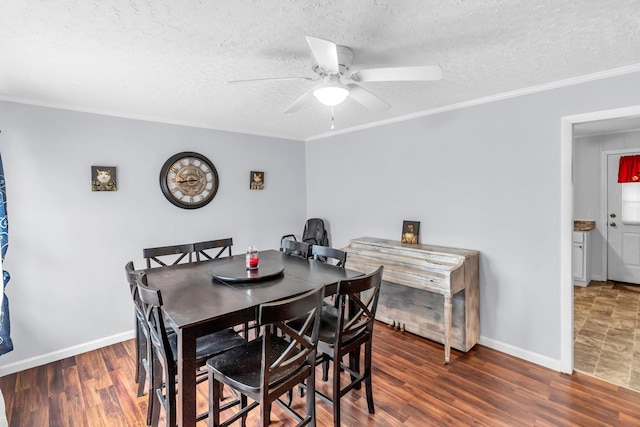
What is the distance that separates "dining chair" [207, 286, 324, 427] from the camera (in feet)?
4.79

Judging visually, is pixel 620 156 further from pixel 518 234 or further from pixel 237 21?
pixel 237 21

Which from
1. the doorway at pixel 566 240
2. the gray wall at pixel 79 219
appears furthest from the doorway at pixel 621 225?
the gray wall at pixel 79 219

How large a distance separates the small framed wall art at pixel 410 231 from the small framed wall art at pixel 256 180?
1951 millimetres

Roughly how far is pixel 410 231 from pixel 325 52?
2440mm

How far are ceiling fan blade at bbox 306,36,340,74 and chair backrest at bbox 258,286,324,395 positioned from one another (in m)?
1.14

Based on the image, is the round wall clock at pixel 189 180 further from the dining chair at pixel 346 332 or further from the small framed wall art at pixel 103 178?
the dining chair at pixel 346 332

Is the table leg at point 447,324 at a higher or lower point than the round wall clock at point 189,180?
lower

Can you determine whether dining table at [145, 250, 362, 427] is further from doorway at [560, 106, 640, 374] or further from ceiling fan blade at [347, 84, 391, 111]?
doorway at [560, 106, 640, 374]

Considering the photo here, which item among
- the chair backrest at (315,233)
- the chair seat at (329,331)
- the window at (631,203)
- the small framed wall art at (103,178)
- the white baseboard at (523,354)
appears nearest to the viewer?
the chair seat at (329,331)

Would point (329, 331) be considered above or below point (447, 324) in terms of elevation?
above

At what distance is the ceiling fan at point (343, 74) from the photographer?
4.94 ft

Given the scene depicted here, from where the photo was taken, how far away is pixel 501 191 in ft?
9.37

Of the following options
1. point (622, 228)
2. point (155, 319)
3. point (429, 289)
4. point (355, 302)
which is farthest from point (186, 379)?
point (622, 228)

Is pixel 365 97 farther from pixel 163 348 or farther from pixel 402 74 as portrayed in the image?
pixel 163 348
